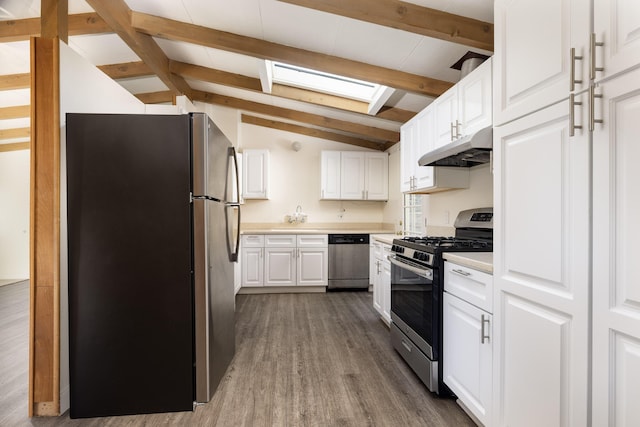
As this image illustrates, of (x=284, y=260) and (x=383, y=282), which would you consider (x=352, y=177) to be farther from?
(x=383, y=282)

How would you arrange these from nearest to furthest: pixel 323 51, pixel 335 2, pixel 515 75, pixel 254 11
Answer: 1. pixel 515 75
2. pixel 335 2
3. pixel 254 11
4. pixel 323 51

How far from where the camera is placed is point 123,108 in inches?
97.3

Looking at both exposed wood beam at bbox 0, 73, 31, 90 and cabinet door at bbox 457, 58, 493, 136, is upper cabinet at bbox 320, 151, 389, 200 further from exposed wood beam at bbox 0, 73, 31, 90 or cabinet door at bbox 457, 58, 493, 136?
exposed wood beam at bbox 0, 73, 31, 90

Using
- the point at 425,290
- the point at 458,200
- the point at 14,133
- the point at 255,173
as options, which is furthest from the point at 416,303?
the point at 14,133

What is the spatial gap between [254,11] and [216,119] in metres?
2.67

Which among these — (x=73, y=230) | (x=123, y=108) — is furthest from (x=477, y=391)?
(x=123, y=108)

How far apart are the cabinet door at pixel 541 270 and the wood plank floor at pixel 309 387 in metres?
0.61

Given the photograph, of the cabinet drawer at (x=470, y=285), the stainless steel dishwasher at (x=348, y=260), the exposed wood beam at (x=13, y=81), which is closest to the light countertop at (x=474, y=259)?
the cabinet drawer at (x=470, y=285)

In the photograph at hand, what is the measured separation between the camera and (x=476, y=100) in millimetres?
2111

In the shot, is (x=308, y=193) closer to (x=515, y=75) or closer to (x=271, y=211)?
(x=271, y=211)

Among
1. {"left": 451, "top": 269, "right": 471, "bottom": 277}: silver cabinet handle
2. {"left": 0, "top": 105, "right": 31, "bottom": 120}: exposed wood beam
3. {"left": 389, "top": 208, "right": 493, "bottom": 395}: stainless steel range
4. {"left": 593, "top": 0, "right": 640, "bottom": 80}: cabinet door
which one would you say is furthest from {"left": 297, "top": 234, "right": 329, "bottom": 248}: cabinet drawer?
{"left": 0, "top": 105, "right": 31, "bottom": 120}: exposed wood beam

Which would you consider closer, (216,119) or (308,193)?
(216,119)

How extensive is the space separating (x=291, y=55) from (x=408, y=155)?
149 cm

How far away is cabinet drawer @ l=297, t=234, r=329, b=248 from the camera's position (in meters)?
4.72
